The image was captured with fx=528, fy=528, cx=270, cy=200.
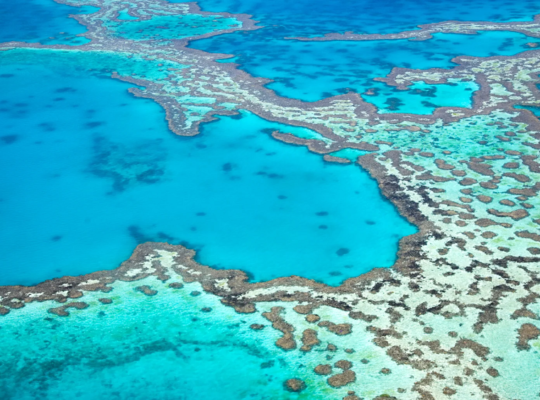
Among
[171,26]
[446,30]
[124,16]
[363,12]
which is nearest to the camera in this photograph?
[446,30]

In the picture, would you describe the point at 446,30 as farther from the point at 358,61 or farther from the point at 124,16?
the point at 124,16

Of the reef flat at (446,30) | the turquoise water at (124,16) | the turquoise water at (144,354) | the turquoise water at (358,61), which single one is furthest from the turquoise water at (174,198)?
the turquoise water at (124,16)

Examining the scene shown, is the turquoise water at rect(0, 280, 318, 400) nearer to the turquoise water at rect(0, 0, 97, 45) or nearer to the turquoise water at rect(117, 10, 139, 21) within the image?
the turquoise water at rect(0, 0, 97, 45)

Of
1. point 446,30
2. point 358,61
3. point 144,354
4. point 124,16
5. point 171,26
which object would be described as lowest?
point 144,354

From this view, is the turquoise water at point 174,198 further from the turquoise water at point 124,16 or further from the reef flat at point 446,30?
the turquoise water at point 124,16

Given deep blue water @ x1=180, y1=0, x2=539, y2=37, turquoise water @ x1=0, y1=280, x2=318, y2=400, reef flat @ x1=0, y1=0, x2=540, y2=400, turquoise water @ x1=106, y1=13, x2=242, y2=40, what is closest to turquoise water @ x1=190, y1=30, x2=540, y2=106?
reef flat @ x1=0, y1=0, x2=540, y2=400

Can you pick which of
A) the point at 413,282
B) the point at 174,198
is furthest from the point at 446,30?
the point at 413,282

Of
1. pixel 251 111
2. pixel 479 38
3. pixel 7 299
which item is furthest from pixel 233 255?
pixel 479 38
